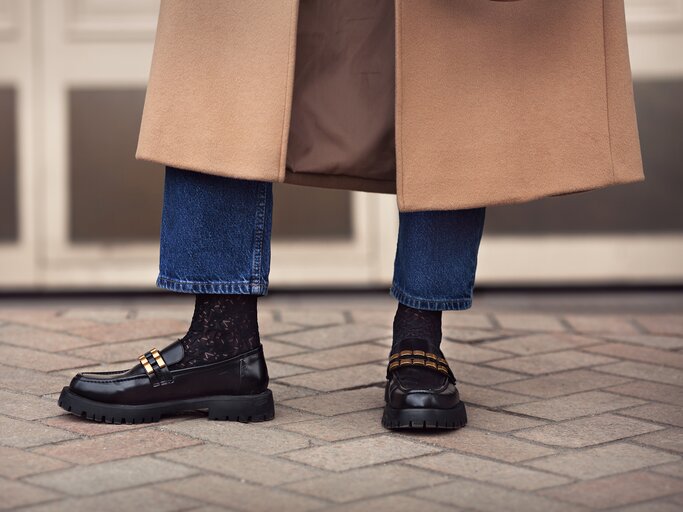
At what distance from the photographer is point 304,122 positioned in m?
2.07

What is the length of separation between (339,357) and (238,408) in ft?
2.01

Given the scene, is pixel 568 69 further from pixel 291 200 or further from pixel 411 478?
pixel 291 200

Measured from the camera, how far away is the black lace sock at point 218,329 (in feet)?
6.89

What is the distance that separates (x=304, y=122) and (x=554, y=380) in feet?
2.72

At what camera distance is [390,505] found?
1.68 m

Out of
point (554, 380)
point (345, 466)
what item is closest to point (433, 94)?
point (345, 466)

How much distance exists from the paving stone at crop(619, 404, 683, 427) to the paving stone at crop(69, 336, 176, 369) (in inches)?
42.2

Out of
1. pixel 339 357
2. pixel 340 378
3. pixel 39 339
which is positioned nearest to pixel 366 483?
pixel 340 378

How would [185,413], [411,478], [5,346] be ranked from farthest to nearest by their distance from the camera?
[5,346]
[185,413]
[411,478]

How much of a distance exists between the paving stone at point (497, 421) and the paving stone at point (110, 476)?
564 mm

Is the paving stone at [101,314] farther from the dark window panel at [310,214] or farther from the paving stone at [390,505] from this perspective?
the paving stone at [390,505]

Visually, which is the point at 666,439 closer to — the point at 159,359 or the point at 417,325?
the point at 417,325

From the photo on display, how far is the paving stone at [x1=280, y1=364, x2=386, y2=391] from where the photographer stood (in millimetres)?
2418

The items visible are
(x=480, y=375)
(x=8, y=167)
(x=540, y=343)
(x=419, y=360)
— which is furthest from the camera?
(x=8, y=167)
